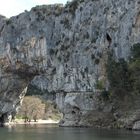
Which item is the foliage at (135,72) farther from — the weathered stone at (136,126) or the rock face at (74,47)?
the rock face at (74,47)

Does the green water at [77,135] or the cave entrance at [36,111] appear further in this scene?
the cave entrance at [36,111]

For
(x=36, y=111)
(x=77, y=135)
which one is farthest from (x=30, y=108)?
(x=77, y=135)

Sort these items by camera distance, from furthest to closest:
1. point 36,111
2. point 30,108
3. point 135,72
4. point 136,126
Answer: point 36,111, point 30,108, point 135,72, point 136,126

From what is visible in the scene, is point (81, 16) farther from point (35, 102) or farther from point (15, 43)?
point (35, 102)

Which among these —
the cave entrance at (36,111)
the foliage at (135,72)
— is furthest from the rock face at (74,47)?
the cave entrance at (36,111)

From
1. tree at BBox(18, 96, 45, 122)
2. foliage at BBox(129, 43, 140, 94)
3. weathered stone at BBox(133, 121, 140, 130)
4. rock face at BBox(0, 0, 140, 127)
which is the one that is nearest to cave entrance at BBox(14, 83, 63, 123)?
tree at BBox(18, 96, 45, 122)

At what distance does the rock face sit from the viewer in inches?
2731

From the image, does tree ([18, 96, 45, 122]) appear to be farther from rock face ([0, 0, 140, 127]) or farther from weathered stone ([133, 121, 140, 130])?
weathered stone ([133, 121, 140, 130])

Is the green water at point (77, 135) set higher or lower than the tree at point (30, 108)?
lower

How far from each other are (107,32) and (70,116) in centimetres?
1611

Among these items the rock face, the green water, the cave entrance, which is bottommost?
the green water

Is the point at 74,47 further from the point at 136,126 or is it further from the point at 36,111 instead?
the point at 36,111

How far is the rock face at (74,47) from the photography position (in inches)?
2731

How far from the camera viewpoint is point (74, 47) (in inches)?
3029
